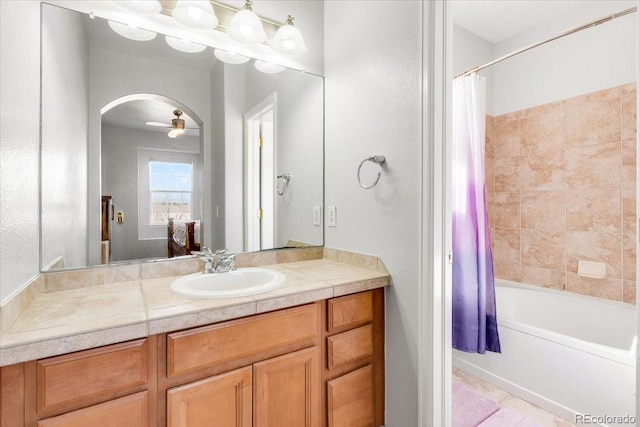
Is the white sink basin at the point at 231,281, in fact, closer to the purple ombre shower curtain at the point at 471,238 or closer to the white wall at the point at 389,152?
the white wall at the point at 389,152

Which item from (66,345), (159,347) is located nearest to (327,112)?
(159,347)

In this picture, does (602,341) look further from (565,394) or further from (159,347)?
(159,347)

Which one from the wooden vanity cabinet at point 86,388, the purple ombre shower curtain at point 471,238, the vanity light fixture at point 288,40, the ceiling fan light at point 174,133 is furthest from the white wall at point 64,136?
the purple ombre shower curtain at point 471,238

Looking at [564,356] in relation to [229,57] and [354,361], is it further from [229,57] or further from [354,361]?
[229,57]

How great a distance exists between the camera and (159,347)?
3.00ft

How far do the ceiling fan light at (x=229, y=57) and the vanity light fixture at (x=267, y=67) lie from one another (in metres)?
0.07

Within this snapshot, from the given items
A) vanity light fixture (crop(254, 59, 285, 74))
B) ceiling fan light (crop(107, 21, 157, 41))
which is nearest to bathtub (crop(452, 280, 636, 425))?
vanity light fixture (crop(254, 59, 285, 74))

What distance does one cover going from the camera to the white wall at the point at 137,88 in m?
1.30

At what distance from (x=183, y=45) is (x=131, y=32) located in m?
0.21

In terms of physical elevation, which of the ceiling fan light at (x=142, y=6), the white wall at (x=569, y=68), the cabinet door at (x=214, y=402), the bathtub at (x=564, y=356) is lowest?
the bathtub at (x=564, y=356)

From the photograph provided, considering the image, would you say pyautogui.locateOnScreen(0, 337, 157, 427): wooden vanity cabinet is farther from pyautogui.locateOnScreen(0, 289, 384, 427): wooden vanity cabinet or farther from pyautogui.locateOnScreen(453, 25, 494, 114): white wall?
pyautogui.locateOnScreen(453, 25, 494, 114): white wall

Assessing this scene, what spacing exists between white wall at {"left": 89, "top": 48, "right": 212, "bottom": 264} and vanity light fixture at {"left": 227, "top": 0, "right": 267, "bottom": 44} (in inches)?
9.9

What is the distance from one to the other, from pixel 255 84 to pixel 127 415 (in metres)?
1.55

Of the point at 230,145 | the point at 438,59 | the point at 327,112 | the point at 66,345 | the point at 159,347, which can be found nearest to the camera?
the point at 66,345
